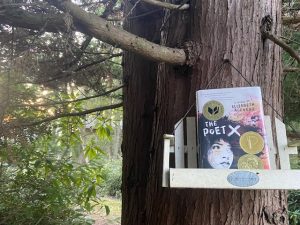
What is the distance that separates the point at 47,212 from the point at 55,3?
2.30 m

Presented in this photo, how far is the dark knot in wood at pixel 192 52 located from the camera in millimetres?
1405

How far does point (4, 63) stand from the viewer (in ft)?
4.87

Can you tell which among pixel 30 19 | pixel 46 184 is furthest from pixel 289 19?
pixel 46 184

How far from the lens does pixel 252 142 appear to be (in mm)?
1173

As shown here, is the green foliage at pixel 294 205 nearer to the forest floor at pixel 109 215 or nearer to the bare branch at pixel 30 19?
the forest floor at pixel 109 215

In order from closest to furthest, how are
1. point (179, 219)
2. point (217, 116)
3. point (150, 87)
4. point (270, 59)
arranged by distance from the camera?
point (217, 116) → point (179, 219) → point (270, 59) → point (150, 87)

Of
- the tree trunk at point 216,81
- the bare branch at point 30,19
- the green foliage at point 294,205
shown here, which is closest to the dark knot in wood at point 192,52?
the tree trunk at point 216,81

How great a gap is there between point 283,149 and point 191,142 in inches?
13.1

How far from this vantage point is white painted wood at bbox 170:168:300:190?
104 cm

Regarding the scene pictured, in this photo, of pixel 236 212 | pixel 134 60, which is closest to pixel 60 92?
pixel 134 60

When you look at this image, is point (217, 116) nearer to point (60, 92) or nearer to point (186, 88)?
point (186, 88)

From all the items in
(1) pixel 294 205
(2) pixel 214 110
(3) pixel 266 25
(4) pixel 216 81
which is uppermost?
(3) pixel 266 25

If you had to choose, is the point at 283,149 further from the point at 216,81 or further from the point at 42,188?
the point at 42,188

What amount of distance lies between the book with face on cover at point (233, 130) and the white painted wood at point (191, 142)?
41 millimetres
